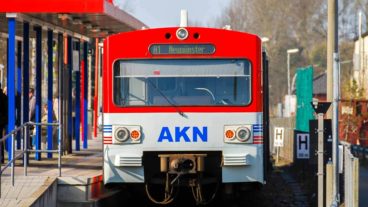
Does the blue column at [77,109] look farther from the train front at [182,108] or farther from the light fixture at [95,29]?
the train front at [182,108]

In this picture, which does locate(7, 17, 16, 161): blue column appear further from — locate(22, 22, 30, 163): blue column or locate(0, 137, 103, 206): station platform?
locate(22, 22, 30, 163): blue column

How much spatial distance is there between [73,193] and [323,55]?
263 ft

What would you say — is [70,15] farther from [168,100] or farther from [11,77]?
[168,100]

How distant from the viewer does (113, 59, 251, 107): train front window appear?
1512 centimetres

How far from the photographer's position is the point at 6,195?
14336 mm

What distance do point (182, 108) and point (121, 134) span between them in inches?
39.8

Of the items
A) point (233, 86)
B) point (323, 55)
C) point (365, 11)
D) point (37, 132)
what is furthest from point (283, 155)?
point (323, 55)

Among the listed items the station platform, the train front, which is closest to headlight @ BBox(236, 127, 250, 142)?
the train front

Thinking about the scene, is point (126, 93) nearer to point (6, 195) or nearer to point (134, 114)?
point (134, 114)

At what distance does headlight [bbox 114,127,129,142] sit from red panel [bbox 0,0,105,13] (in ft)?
13.2

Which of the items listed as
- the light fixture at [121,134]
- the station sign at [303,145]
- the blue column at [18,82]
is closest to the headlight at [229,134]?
the light fixture at [121,134]

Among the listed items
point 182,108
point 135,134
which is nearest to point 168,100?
point 182,108

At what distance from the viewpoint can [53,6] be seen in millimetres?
18078

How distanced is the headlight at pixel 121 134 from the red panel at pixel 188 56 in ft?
0.96
